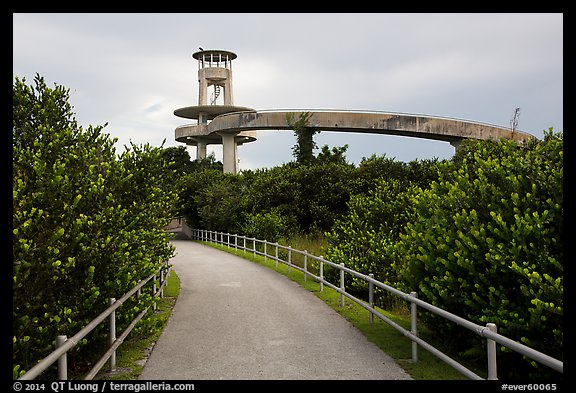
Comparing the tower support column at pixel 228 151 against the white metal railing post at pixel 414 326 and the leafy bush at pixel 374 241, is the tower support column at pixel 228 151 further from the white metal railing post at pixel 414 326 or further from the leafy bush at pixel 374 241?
the white metal railing post at pixel 414 326

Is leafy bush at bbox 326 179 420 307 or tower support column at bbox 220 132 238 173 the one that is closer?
leafy bush at bbox 326 179 420 307

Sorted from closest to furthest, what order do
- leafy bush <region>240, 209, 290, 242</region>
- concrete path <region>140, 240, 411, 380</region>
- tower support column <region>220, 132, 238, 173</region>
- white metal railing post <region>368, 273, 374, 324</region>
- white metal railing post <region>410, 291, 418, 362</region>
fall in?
concrete path <region>140, 240, 411, 380</region> → white metal railing post <region>410, 291, 418, 362</region> → white metal railing post <region>368, 273, 374, 324</region> → leafy bush <region>240, 209, 290, 242</region> → tower support column <region>220, 132, 238, 173</region>

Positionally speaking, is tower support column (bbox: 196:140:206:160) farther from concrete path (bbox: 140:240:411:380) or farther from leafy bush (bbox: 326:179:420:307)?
concrete path (bbox: 140:240:411:380)

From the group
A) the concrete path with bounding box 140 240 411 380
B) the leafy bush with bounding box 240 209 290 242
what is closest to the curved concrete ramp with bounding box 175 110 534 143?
the leafy bush with bounding box 240 209 290 242

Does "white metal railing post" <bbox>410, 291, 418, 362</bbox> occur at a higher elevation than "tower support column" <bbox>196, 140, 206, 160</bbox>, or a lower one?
lower

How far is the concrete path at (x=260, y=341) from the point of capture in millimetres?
7492

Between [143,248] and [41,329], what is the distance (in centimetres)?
343

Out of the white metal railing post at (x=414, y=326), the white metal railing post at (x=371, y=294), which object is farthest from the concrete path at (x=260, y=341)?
the white metal railing post at (x=371, y=294)

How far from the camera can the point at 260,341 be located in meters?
9.27

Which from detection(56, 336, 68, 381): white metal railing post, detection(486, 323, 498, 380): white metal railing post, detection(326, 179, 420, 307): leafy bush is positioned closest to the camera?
detection(56, 336, 68, 381): white metal railing post

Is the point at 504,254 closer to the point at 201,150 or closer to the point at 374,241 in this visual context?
the point at 374,241

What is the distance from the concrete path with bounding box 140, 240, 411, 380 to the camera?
749 centimetres
